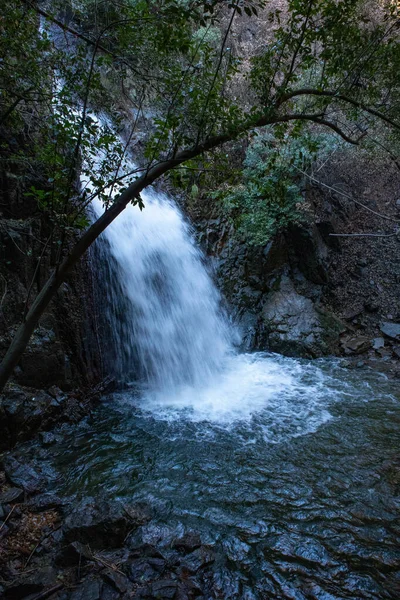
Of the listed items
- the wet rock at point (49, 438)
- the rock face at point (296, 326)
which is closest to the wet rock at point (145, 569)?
the wet rock at point (49, 438)

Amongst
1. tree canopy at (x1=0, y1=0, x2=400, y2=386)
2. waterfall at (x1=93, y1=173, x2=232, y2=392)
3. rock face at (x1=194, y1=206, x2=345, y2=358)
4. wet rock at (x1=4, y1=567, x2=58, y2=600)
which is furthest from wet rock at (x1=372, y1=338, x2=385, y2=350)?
wet rock at (x1=4, y1=567, x2=58, y2=600)

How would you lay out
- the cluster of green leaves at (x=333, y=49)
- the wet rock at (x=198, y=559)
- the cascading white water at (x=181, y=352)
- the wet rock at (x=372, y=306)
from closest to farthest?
the cluster of green leaves at (x=333, y=49), the wet rock at (x=198, y=559), the cascading white water at (x=181, y=352), the wet rock at (x=372, y=306)

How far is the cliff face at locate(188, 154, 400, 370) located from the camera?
9.80 m

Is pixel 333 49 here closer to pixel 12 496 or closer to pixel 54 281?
pixel 54 281

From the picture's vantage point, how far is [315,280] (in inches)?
425

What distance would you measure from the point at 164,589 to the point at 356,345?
26.0ft

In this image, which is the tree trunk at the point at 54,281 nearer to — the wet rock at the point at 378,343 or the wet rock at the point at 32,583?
the wet rock at the point at 32,583

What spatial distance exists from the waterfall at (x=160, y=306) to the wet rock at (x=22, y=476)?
10.0 ft

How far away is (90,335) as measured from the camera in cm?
713

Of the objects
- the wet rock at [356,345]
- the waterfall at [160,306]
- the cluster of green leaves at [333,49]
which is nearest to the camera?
the cluster of green leaves at [333,49]

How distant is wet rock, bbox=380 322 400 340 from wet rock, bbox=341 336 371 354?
55cm

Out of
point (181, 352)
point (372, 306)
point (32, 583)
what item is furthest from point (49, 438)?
point (372, 306)

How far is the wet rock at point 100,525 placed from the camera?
3.54 m

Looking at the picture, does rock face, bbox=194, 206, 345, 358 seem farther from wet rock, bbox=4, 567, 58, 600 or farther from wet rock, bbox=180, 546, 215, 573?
wet rock, bbox=4, 567, 58, 600
